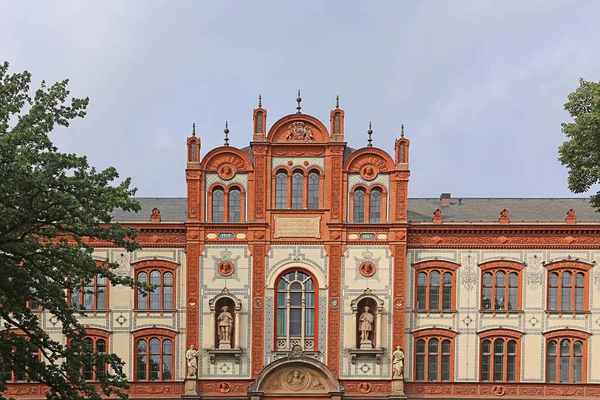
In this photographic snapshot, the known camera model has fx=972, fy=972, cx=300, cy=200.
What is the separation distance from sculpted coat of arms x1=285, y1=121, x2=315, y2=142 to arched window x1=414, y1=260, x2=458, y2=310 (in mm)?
8910

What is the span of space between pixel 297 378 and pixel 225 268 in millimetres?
6879

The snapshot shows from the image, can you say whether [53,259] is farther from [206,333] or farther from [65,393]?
[206,333]

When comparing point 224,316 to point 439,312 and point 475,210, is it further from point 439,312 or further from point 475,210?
point 475,210

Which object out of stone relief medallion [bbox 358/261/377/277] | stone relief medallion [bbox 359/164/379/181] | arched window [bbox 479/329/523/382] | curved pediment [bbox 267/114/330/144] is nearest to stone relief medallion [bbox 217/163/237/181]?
curved pediment [bbox 267/114/330/144]

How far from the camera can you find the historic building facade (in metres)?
50.8

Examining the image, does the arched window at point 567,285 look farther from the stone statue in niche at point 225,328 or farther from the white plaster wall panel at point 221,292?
the stone statue in niche at point 225,328

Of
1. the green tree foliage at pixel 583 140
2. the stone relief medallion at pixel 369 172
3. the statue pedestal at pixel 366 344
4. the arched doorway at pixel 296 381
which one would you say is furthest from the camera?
the stone relief medallion at pixel 369 172

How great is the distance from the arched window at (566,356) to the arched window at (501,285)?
2655 mm

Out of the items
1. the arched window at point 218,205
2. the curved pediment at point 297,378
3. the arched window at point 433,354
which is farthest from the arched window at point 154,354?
the arched window at point 433,354

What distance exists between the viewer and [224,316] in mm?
50625

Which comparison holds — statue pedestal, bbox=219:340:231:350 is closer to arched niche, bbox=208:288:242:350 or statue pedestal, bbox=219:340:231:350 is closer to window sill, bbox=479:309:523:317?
arched niche, bbox=208:288:242:350

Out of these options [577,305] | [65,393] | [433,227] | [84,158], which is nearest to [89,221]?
[84,158]

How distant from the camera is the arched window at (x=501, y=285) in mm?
51500

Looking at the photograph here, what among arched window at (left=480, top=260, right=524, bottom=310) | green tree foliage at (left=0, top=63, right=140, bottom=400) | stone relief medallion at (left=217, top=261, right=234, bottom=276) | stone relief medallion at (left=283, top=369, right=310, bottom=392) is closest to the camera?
green tree foliage at (left=0, top=63, right=140, bottom=400)
